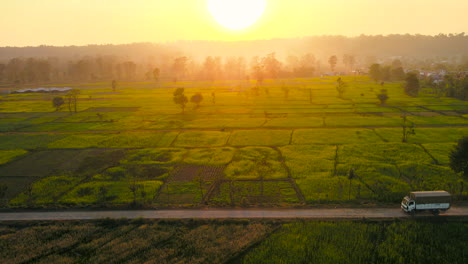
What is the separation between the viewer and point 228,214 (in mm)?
25297

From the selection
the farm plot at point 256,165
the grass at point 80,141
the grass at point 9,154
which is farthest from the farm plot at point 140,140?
the farm plot at point 256,165

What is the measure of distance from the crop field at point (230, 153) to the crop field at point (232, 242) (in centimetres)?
331

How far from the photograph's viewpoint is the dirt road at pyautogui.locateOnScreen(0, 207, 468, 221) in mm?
24625

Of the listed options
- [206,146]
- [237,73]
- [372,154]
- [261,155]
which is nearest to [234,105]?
[206,146]

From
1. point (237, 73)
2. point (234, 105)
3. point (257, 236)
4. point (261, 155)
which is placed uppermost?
point (237, 73)

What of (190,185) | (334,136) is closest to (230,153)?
(190,185)

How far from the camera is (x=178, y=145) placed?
43.7 metres

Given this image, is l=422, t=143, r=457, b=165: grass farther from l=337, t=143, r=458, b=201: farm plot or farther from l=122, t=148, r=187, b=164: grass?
l=122, t=148, r=187, b=164: grass

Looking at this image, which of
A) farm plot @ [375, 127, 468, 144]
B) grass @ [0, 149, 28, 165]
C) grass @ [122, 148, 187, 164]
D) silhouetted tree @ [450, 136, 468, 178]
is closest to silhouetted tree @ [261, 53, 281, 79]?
farm plot @ [375, 127, 468, 144]

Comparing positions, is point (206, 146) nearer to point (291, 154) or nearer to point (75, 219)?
point (291, 154)

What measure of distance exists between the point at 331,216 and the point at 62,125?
50.3 metres

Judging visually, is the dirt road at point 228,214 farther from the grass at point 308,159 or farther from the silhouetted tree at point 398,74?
the silhouetted tree at point 398,74

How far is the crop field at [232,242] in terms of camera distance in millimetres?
20438

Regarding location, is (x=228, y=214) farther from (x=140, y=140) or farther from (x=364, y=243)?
(x=140, y=140)
